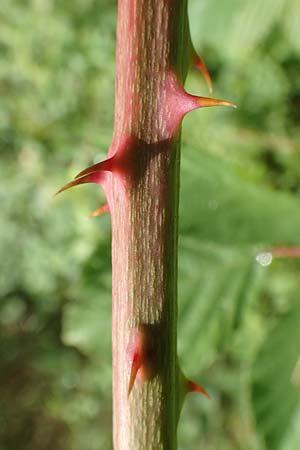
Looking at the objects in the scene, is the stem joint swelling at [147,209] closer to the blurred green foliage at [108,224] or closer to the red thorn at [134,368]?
the red thorn at [134,368]

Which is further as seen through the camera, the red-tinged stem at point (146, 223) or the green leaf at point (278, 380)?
the green leaf at point (278, 380)

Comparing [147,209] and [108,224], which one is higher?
[147,209]

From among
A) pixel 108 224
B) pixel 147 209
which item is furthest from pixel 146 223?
pixel 108 224

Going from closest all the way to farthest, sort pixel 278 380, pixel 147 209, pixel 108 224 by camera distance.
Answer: pixel 147 209
pixel 278 380
pixel 108 224

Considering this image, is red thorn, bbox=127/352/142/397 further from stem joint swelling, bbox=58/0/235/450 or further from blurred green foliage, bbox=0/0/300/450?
blurred green foliage, bbox=0/0/300/450

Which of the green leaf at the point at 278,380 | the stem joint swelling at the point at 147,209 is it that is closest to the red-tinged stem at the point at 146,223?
the stem joint swelling at the point at 147,209

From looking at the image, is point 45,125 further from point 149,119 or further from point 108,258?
point 149,119

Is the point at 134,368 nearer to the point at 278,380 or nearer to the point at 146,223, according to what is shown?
the point at 146,223
